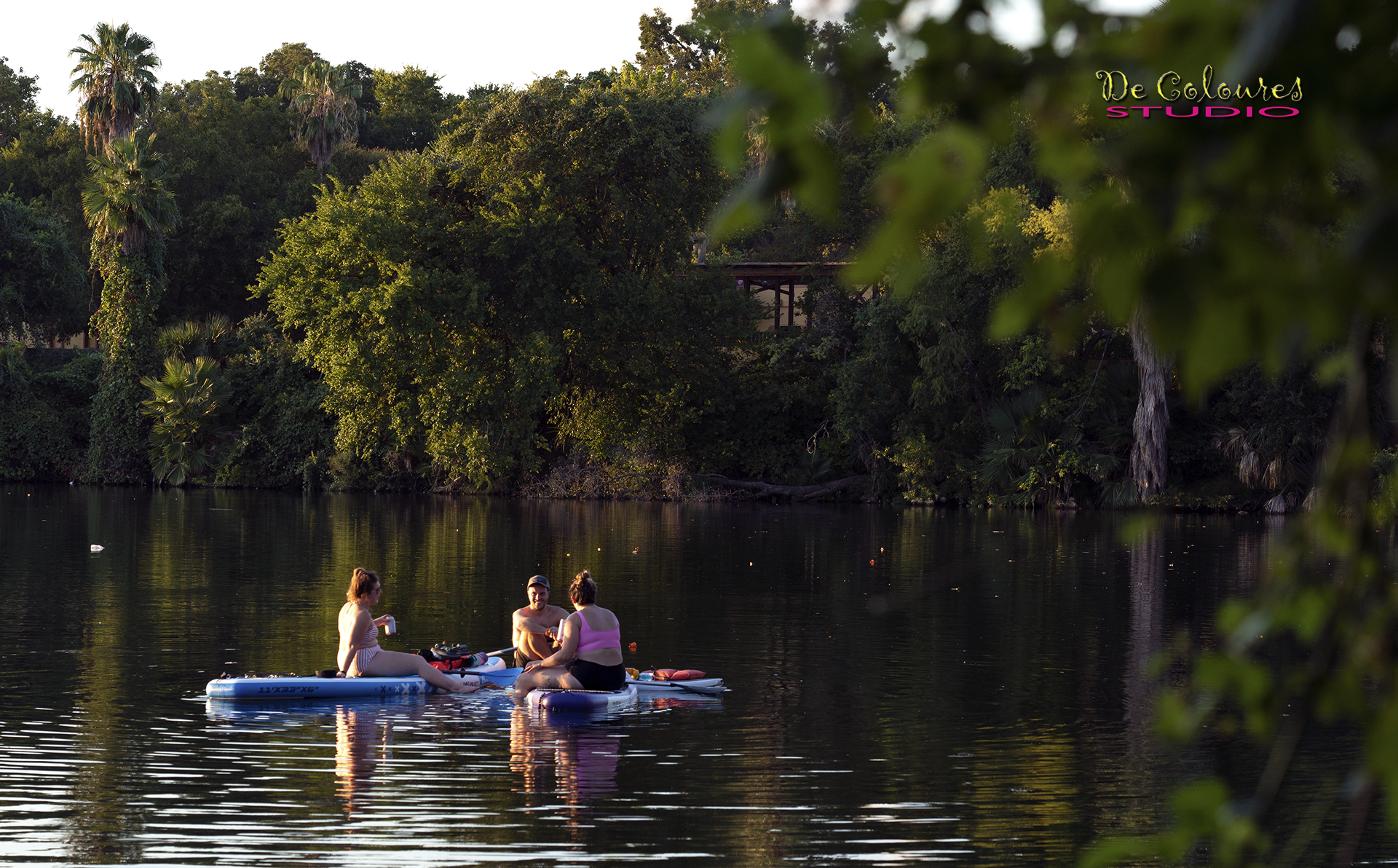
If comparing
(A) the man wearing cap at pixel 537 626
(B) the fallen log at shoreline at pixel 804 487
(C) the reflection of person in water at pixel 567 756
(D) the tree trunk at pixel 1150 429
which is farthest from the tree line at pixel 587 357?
(C) the reflection of person in water at pixel 567 756

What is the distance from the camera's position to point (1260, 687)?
7.82 ft

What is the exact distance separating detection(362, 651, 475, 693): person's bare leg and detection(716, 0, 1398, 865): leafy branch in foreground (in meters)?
12.2

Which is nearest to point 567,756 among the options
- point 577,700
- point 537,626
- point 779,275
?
point 577,700

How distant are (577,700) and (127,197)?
43459 mm

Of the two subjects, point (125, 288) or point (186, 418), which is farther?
point (125, 288)

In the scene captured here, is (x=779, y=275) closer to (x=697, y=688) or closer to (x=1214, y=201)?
(x=697, y=688)

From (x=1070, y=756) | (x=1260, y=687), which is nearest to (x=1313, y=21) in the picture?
(x=1260, y=687)

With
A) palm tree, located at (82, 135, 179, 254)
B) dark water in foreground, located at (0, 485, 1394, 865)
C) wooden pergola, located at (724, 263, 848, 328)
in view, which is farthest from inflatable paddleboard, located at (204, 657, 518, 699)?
palm tree, located at (82, 135, 179, 254)

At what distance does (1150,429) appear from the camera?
142 feet

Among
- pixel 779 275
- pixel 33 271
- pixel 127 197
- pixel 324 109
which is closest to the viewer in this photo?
pixel 127 197

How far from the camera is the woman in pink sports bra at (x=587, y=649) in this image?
1359cm

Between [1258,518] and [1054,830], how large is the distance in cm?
3560

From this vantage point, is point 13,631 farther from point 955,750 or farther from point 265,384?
point 265,384

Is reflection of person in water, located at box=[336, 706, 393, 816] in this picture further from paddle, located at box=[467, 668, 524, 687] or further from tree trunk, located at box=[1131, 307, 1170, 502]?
tree trunk, located at box=[1131, 307, 1170, 502]
